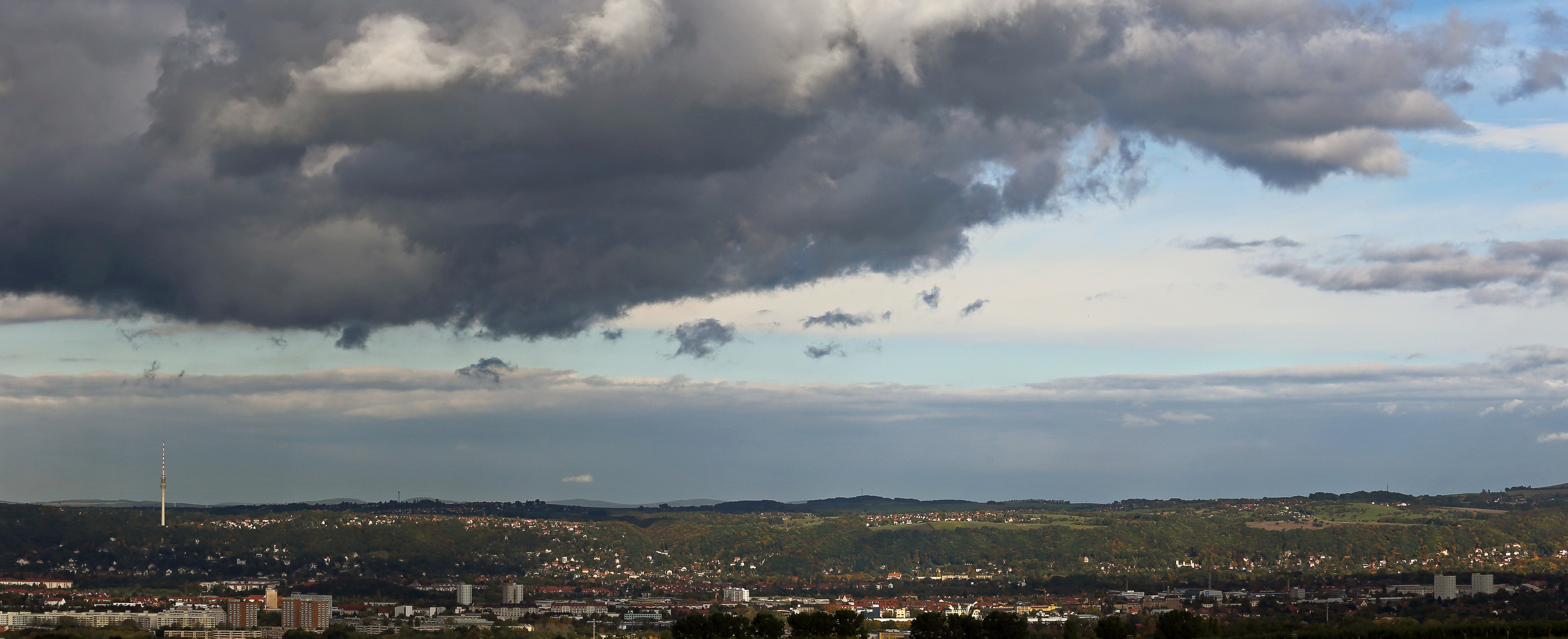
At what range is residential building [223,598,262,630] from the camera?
583 feet

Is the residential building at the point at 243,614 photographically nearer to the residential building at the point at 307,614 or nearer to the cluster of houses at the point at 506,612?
the cluster of houses at the point at 506,612

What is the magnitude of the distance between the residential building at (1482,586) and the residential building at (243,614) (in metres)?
154

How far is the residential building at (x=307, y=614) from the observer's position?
17712 centimetres

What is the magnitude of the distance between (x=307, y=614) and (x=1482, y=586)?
15231 cm

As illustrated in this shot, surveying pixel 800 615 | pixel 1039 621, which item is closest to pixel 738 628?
pixel 800 615

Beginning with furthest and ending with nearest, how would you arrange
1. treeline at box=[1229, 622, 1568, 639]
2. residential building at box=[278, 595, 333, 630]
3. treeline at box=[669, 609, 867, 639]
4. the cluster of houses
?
residential building at box=[278, 595, 333, 630] < the cluster of houses < treeline at box=[669, 609, 867, 639] < treeline at box=[1229, 622, 1568, 639]

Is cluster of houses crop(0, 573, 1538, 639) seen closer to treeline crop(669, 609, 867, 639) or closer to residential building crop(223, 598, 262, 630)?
residential building crop(223, 598, 262, 630)

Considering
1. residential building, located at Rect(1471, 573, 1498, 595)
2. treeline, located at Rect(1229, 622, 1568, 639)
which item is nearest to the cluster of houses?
residential building, located at Rect(1471, 573, 1498, 595)

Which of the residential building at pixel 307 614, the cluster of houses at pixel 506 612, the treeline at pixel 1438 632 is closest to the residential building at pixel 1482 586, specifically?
the cluster of houses at pixel 506 612

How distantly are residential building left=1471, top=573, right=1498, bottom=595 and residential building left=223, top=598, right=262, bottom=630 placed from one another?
154262mm

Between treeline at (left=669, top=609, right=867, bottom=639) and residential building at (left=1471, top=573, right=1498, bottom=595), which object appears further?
residential building at (left=1471, top=573, right=1498, bottom=595)

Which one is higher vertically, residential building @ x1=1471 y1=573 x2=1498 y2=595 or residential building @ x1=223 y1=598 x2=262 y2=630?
residential building @ x1=1471 y1=573 x2=1498 y2=595

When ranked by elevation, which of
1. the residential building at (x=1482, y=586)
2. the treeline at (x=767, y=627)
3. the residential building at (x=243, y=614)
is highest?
the treeline at (x=767, y=627)

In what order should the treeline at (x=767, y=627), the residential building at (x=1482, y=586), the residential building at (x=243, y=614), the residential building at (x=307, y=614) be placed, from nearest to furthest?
the treeline at (x=767, y=627) → the residential building at (x=1482, y=586) → the residential building at (x=307, y=614) → the residential building at (x=243, y=614)
